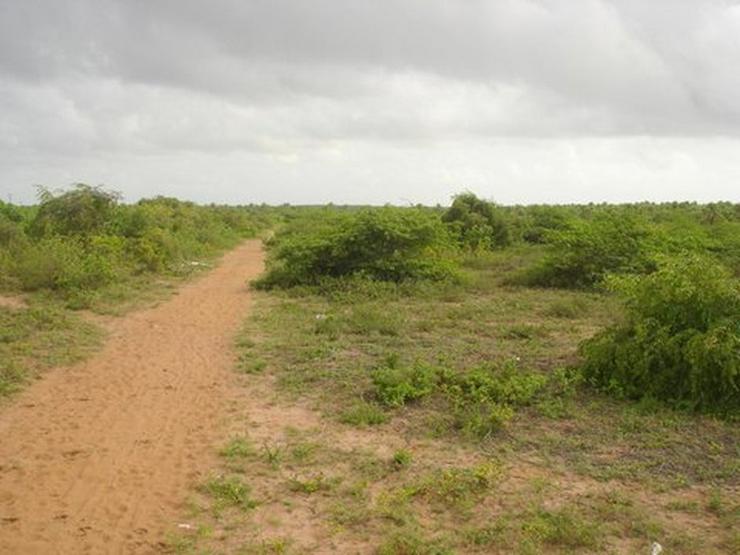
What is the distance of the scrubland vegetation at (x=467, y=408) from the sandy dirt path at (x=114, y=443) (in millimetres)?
342

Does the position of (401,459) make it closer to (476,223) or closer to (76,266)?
(76,266)

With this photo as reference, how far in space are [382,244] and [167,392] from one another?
9236mm

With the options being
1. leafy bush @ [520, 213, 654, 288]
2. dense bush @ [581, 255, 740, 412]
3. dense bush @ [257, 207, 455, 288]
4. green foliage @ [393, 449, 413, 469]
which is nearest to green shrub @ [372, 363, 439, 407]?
green foliage @ [393, 449, 413, 469]

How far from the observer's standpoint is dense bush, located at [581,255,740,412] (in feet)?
25.6

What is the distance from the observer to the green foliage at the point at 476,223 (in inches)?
974

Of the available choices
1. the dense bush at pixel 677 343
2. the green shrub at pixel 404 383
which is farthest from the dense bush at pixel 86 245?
the dense bush at pixel 677 343

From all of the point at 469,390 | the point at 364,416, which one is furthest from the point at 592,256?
the point at 364,416

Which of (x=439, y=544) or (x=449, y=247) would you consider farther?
(x=449, y=247)

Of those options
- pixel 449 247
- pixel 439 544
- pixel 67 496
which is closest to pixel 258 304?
pixel 449 247

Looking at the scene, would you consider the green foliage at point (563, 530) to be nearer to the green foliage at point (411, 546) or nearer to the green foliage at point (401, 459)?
the green foliage at point (411, 546)

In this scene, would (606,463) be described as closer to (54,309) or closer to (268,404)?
(268,404)

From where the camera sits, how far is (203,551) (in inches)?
201

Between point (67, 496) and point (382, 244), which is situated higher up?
point (382, 244)

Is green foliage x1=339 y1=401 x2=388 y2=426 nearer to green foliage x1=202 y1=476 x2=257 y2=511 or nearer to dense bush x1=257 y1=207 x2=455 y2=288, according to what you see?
green foliage x1=202 y1=476 x2=257 y2=511
